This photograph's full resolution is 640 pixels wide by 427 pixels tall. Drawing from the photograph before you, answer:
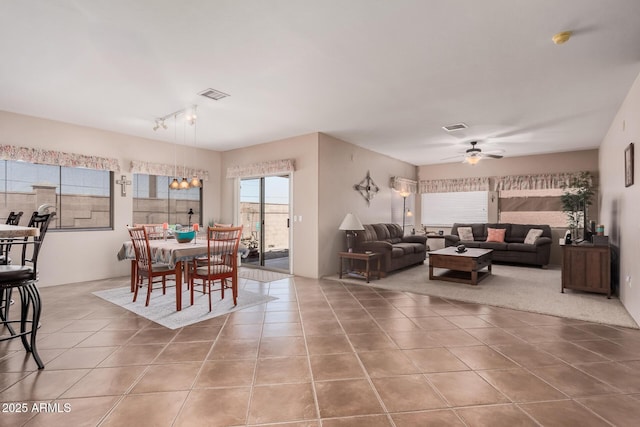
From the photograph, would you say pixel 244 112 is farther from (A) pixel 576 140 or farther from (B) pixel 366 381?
(A) pixel 576 140

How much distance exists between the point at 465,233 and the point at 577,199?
7.59 ft

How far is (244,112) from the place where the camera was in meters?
4.56

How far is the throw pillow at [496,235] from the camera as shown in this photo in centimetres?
746

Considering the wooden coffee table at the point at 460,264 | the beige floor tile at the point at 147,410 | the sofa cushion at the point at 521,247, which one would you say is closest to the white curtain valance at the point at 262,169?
the wooden coffee table at the point at 460,264

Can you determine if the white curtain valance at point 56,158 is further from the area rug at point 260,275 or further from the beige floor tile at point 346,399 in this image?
the beige floor tile at point 346,399

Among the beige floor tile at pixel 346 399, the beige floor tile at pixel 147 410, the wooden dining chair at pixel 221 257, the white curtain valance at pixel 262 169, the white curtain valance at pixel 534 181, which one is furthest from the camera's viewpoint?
the white curtain valance at pixel 534 181

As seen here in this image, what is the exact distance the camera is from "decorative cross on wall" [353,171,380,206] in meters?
6.81

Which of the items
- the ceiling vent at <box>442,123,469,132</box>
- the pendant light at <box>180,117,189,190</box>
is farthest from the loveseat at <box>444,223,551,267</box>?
the pendant light at <box>180,117,189,190</box>

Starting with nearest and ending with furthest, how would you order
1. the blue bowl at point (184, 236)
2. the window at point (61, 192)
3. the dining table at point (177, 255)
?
the dining table at point (177, 255) < the blue bowl at point (184, 236) < the window at point (61, 192)

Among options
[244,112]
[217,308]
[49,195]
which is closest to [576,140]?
[244,112]

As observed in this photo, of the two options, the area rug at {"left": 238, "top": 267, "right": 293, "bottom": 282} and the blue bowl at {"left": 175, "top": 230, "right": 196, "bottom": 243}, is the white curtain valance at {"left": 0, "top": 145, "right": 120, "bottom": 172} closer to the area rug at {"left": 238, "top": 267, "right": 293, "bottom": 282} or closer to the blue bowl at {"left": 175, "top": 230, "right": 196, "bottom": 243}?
the blue bowl at {"left": 175, "top": 230, "right": 196, "bottom": 243}

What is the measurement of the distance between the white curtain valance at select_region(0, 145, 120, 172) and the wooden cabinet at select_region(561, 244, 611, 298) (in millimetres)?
7463

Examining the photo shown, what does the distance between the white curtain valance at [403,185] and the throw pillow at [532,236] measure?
2.96 metres

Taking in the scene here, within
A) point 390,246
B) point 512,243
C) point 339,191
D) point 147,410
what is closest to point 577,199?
point 512,243
